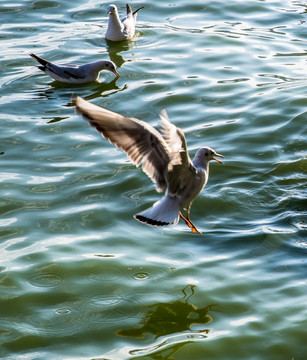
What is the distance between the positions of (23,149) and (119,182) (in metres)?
1.32

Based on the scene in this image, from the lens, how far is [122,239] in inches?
262

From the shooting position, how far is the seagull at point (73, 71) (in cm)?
1011

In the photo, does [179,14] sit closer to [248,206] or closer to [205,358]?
[248,206]

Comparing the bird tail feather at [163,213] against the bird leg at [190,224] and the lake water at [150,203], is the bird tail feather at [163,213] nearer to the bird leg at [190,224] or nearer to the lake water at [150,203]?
the bird leg at [190,224]

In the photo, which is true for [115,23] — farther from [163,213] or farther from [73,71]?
[163,213]

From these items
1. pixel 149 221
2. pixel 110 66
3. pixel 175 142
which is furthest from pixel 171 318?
pixel 110 66

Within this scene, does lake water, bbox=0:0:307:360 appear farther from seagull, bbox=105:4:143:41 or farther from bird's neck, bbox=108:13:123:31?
bird's neck, bbox=108:13:123:31

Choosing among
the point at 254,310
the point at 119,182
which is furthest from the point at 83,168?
the point at 254,310

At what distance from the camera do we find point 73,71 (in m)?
10.2

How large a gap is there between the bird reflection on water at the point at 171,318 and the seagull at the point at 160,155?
2.01ft

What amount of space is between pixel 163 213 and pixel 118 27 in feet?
20.2

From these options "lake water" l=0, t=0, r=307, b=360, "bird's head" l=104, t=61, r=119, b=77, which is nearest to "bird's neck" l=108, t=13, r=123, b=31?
"lake water" l=0, t=0, r=307, b=360

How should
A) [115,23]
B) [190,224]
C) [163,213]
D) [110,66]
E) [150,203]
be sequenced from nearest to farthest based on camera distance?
[163,213], [190,224], [150,203], [110,66], [115,23]

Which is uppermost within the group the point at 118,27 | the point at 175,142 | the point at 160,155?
the point at 118,27
